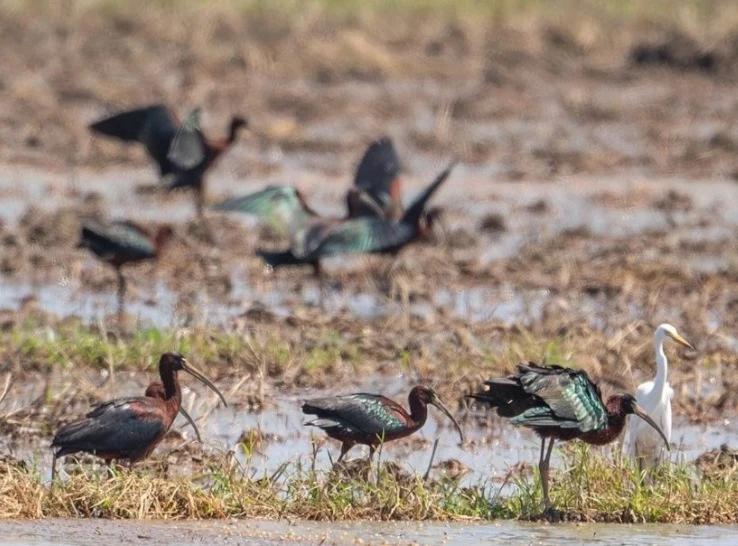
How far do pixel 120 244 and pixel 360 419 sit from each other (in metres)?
4.39

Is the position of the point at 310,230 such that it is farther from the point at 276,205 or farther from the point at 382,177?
the point at 382,177

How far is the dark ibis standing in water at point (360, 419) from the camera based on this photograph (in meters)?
8.32

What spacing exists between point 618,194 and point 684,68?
7178 mm

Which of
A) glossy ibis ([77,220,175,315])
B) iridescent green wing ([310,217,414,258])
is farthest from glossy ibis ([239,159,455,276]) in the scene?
glossy ibis ([77,220,175,315])

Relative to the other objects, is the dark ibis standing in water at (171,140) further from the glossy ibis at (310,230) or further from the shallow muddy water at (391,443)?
the shallow muddy water at (391,443)

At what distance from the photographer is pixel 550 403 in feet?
26.2

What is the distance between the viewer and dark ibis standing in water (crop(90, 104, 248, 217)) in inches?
585

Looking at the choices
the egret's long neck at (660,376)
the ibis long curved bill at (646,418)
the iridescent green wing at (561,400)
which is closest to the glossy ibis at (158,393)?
the iridescent green wing at (561,400)

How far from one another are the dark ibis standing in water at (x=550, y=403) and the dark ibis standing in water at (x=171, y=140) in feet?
23.6

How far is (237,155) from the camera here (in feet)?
61.6

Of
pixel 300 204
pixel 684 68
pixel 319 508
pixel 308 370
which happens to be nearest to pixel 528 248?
pixel 300 204

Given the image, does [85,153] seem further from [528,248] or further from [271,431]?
[271,431]

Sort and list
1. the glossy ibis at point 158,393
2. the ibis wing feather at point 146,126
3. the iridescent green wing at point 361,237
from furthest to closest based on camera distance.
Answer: the ibis wing feather at point 146,126
the iridescent green wing at point 361,237
the glossy ibis at point 158,393

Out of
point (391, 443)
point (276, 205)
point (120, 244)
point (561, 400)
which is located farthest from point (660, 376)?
point (276, 205)
